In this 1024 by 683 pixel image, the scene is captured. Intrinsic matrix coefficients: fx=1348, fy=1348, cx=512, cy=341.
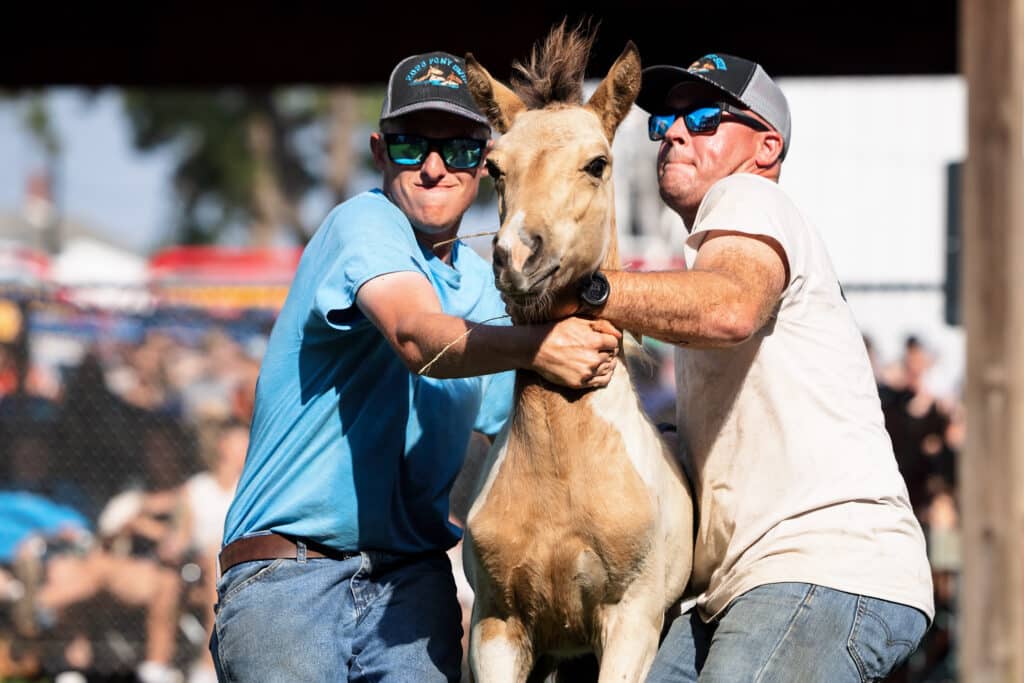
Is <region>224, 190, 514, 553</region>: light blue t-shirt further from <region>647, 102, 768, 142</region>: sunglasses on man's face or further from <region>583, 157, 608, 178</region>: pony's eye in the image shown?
<region>647, 102, 768, 142</region>: sunglasses on man's face

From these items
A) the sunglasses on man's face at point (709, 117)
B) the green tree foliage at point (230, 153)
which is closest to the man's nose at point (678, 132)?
the sunglasses on man's face at point (709, 117)

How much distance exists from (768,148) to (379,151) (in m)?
1.16

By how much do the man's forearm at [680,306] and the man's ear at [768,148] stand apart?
857 mm

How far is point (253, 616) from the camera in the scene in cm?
367

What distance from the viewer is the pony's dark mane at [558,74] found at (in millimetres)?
3389

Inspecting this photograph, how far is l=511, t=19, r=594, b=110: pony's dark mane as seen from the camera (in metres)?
3.39

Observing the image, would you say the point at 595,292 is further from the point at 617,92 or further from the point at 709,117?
the point at 709,117

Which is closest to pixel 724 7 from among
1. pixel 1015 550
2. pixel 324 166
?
pixel 1015 550

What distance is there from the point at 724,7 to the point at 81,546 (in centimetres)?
510

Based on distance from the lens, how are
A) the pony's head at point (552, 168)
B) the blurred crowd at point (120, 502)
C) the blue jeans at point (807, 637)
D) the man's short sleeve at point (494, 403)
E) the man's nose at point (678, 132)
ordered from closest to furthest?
the pony's head at point (552, 168), the blue jeans at point (807, 637), the man's nose at point (678, 132), the man's short sleeve at point (494, 403), the blurred crowd at point (120, 502)

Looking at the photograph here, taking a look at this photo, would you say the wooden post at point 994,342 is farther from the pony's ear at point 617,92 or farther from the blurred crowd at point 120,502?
the blurred crowd at point 120,502

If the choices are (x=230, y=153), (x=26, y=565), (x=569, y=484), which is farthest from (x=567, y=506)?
(x=230, y=153)

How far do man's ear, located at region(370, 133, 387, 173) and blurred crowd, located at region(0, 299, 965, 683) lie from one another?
14.0 feet

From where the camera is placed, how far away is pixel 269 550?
3.75 metres
